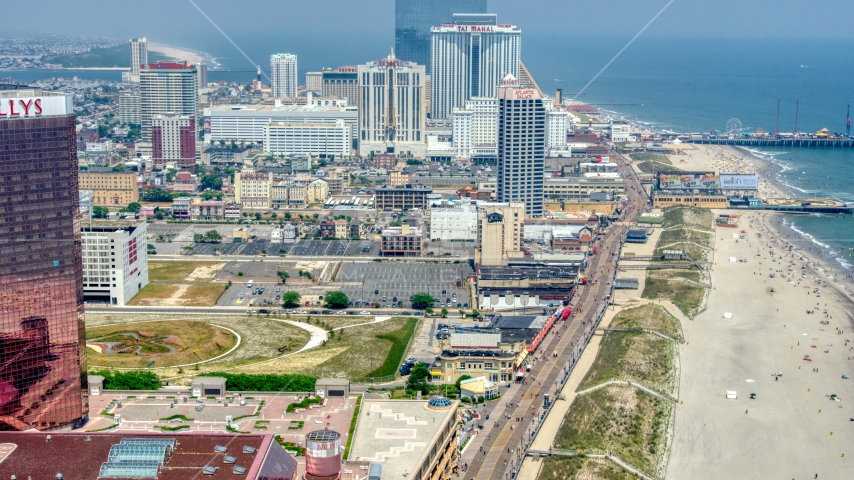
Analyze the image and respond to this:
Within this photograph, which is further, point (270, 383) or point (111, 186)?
point (111, 186)

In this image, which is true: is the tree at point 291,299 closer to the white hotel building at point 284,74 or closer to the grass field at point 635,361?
the grass field at point 635,361

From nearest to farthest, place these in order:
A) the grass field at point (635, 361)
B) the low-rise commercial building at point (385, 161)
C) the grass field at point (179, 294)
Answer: the grass field at point (635, 361), the grass field at point (179, 294), the low-rise commercial building at point (385, 161)

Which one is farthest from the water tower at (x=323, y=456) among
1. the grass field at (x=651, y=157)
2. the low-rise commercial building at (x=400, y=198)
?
the grass field at (x=651, y=157)

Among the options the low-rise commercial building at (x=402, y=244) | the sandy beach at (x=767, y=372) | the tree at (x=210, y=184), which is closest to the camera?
the sandy beach at (x=767, y=372)

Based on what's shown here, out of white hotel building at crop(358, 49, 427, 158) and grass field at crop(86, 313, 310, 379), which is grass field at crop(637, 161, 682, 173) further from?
→ grass field at crop(86, 313, 310, 379)

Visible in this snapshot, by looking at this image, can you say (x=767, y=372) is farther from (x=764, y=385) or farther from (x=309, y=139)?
(x=309, y=139)

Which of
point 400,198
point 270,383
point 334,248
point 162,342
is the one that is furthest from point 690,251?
point 270,383
